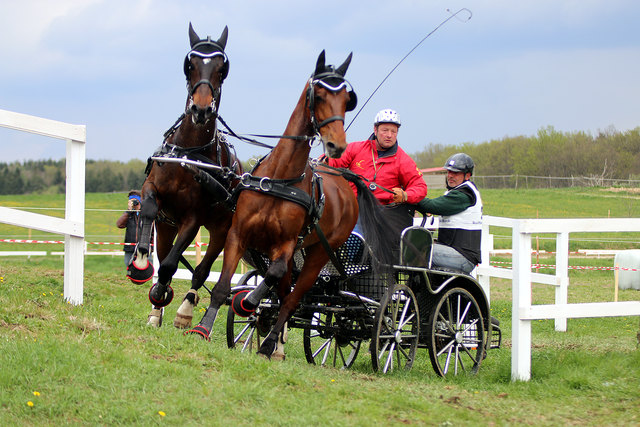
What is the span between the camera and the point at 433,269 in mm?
6812

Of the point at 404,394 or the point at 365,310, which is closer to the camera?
the point at 404,394

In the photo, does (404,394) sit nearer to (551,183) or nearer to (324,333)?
(324,333)

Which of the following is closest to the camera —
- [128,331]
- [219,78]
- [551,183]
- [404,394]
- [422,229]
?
[404,394]

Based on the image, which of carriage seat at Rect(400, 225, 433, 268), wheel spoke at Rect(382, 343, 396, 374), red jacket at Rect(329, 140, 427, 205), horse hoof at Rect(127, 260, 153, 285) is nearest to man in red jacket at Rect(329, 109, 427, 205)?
red jacket at Rect(329, 140, 427, 205)

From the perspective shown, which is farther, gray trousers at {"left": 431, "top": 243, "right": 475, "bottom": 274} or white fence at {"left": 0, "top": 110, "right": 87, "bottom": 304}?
gray trousers at {"left": 431, "top": 243, "right": 475, "bottom": 274}

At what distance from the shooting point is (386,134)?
7207 mm

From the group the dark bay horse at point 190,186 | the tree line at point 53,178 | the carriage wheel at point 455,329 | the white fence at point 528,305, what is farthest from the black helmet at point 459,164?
the tree line at point 53,178

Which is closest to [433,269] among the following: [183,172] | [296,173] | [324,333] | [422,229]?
[422,229]

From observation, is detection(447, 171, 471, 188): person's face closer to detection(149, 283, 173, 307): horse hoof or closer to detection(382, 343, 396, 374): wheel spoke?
detection(382, 343, 396, 374): wheel spoke

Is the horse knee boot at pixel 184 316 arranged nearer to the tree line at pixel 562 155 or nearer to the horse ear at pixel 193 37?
the horse ear at pixel 193 37

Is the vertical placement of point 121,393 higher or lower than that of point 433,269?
lower

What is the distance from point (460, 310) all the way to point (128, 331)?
3.31m

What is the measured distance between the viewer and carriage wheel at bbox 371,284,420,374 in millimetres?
6324

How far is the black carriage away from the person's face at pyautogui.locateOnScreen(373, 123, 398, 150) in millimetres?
1057
